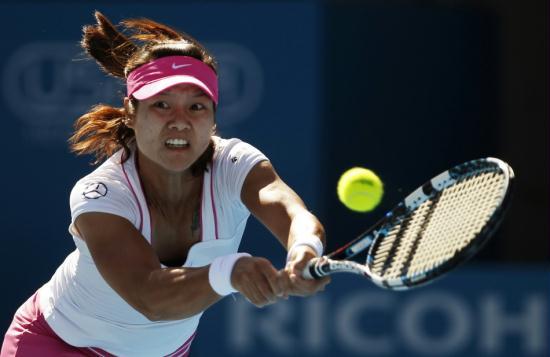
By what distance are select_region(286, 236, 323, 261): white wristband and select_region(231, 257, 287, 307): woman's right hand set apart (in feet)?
0.45

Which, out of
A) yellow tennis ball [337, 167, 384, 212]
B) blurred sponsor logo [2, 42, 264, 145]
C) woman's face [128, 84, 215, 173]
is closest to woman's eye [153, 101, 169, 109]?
woman's face [128, 84, 215, 173]

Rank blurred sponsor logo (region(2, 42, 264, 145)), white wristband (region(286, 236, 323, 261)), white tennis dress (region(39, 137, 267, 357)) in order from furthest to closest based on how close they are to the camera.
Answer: blurred sponsor logo (region(2, 42, 264, 145))
white tennis dress (region(39, 137, 267, 357))
white wristband (region(286, 236, 323, 261))

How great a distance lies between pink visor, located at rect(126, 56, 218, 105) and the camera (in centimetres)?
317

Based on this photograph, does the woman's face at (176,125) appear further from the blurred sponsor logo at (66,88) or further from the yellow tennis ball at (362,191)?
the blurred sponsor logo at (66,88)

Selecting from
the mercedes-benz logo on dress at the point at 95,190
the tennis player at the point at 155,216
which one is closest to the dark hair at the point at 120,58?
the tennis player at the point at 155,216

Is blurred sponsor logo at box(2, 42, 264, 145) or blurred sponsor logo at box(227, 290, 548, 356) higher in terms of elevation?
blurred sponsor logo at box(2, 42, 264, 145)

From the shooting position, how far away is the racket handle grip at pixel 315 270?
9.02ft

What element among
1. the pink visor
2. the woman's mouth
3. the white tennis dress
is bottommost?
the white tennis dress

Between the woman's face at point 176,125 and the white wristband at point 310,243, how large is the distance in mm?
438

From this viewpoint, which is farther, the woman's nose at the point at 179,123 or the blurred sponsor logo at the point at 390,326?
the blurred sponsor logo at the point at 390,326

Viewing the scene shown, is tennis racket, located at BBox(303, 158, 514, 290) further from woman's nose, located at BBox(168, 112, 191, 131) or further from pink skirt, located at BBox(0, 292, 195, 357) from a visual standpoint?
pink skirt, located at BBox(0, 292, 195, 357)

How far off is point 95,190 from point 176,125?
278 millimetres

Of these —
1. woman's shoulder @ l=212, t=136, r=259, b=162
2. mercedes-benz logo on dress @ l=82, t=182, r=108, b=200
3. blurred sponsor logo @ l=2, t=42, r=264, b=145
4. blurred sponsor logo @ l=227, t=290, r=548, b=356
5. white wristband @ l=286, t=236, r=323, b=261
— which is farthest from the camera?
blurred sponsor logo @ l=2, t=42, r=264, b=145

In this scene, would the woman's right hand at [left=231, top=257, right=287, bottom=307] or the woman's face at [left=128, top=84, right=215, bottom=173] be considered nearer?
the woman's right hand at [left=231, top=257, right=287, bottom=307]
